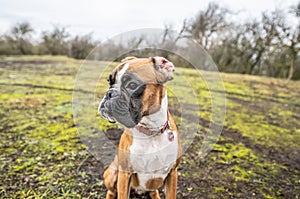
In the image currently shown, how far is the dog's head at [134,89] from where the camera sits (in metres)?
2.07

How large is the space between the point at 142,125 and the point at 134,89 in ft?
1.31

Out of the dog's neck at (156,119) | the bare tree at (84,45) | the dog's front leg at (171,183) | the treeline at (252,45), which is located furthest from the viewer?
the treeline at (252,45)

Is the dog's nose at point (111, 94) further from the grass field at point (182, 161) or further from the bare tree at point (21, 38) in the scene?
the bare tree at point (21, 38)

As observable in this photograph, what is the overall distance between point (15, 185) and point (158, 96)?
2.17 meters

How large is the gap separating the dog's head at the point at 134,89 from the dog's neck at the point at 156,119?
0.23 ft

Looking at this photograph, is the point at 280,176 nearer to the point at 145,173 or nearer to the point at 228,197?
the point at 228,197

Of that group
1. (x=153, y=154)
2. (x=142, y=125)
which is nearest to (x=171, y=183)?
(x=153, y=154)

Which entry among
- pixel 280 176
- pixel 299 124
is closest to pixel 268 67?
pixel 299 124

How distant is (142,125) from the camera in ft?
7.59

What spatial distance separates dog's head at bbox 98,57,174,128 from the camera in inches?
81.5

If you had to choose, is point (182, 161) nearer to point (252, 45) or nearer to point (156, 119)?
point (156, 119)

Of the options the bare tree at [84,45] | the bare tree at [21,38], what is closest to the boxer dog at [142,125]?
the bare tree at [84,45]

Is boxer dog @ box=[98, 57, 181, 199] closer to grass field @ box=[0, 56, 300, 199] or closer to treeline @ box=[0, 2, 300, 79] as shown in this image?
grass field @ box=[0, 56, 300, 199]

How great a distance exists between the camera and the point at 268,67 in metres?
21.7
